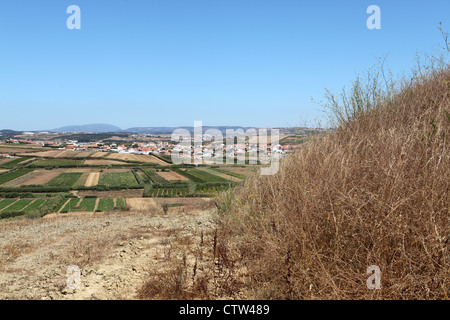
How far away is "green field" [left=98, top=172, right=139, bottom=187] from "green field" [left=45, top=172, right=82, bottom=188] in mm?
4846

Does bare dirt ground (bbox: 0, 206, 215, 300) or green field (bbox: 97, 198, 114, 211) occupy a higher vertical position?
bare dirt ground (bbox: 0, 206, 215, 300)

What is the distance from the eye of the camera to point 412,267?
234 cm

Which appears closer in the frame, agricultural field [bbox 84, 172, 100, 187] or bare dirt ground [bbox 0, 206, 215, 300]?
bare dirt ground [bbox 0, 206, 215, 300]

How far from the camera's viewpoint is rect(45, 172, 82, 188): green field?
48812 millimetres

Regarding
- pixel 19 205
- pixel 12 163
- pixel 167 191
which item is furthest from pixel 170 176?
pixel 12 163

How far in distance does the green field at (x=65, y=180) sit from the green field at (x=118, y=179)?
4.85 m

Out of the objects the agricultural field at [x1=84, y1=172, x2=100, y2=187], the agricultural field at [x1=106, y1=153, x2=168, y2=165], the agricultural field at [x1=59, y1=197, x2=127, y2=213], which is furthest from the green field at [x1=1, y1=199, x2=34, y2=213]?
the agricultural field at [x1=106, y1=153, x2=168, y2=165]

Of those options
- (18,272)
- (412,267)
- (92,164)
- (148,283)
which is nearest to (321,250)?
(412,267)

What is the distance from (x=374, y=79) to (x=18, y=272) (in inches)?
293

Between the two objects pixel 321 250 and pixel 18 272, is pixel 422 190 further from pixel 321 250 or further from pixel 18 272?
pixel 18 272

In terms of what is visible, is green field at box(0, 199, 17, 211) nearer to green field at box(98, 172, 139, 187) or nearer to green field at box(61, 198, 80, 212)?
green field at box(61, 198, 80, 212)

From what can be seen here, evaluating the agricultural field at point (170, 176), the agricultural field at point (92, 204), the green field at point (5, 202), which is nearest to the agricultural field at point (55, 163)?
the agricultural field at point (170, 176)

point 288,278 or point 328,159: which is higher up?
point 328,159

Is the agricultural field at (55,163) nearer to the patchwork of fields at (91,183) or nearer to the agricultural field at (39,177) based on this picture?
the patchwork of fields at (91,183)
